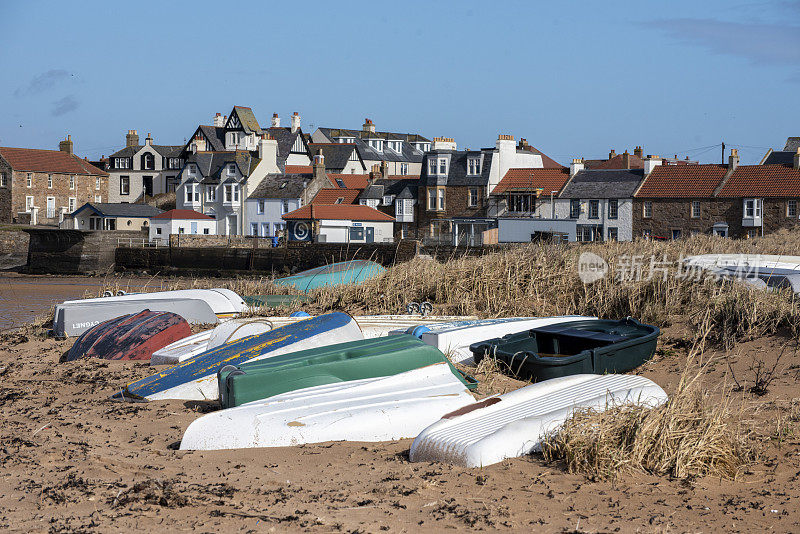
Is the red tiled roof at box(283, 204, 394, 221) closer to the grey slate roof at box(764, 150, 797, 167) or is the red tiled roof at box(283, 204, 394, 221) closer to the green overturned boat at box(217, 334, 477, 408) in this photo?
the grey slate roof at box(764, 150, 797, 167)

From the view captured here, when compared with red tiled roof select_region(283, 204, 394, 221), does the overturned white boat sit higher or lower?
lower

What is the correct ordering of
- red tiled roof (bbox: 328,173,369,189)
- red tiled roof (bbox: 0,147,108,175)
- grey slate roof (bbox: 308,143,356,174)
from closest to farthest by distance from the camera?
red tiled roof (bbox: 328,173,369,189) → red tiled roof (bbox: 0,147,108,175) → grey slate roof (bbox: 308,143,356,174)

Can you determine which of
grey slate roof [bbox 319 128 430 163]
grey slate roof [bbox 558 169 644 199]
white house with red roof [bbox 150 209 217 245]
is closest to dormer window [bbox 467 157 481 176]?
grey slate roof [bbox 558 169 644 199]

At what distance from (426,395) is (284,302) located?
285 inches

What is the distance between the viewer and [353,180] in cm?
6956

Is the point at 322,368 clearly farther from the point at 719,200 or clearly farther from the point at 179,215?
the point at 179,215

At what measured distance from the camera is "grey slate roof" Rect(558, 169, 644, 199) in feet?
182

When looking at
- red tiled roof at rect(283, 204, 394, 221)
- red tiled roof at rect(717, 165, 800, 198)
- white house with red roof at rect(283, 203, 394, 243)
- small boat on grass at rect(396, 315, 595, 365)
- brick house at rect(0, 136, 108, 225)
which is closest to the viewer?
small boat on grass at rect(396, 315, 595, 365)

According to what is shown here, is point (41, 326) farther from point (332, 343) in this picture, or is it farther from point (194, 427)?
point (194, 427)

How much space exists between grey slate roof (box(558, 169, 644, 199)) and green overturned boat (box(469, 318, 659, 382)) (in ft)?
159

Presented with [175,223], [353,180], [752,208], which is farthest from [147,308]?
[353,180]

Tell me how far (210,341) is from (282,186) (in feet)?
183

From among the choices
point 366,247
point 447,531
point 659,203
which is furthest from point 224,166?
point 447,531

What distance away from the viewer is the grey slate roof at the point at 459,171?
60844mm
